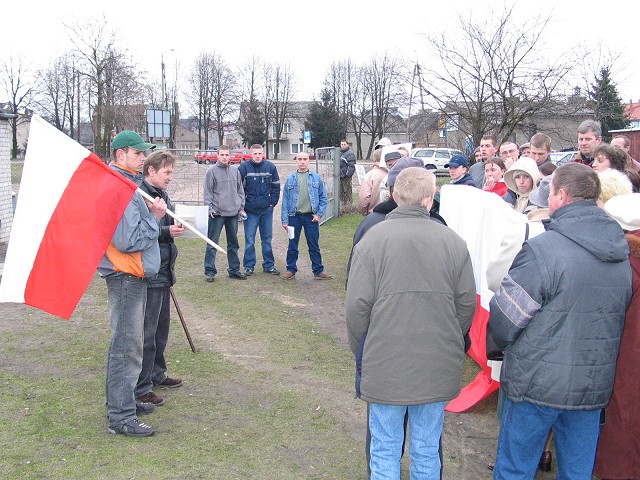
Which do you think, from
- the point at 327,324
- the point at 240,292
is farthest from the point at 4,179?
the point at 327,324

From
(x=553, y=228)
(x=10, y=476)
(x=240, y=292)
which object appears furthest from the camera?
(x=240, y=292)

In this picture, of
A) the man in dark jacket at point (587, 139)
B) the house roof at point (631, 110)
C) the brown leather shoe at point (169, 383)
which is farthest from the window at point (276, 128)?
the brown leather shoe at point (169, 383)

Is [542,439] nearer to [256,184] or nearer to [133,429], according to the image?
[133,429]

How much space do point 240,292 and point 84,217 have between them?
476 centimetres

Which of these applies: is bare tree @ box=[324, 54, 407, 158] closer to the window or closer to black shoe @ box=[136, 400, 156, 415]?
the window

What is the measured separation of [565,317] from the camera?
3.07 meters

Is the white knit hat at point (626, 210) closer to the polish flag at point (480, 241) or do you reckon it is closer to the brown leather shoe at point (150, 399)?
the polish flag at point (480, 241)

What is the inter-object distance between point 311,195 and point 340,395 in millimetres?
4799

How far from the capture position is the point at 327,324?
7.49 m

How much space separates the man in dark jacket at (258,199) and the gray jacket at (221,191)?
29 centimetres

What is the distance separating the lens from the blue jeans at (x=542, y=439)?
3225 millimetres

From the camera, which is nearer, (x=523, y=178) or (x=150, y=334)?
(x=150, y=334)

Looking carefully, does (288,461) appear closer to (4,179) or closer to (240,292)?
(240,292)

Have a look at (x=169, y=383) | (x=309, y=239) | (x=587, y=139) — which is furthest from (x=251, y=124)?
(x=169, y=383)
